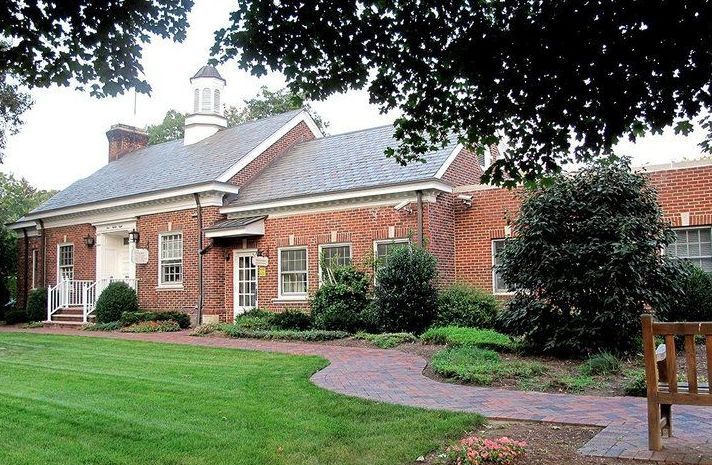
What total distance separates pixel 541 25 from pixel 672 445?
343 centimetres

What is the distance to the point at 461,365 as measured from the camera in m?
9.55

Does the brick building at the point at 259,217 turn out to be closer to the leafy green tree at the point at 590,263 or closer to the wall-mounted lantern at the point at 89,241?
the wall-mounted lantern at the point at 89,241

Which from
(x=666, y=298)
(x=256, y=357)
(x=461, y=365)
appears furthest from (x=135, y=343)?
(x=666, y=298)

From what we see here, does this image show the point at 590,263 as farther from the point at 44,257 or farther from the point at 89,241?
the point at 44,257

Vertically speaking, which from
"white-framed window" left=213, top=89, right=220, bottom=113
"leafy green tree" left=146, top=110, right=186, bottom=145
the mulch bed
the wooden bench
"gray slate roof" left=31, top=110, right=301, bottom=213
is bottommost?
the mulch bed

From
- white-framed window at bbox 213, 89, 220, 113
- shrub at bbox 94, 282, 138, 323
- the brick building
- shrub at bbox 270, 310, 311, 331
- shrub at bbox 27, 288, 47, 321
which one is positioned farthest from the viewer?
white-framed window at bbox 213, 89, 220, 113

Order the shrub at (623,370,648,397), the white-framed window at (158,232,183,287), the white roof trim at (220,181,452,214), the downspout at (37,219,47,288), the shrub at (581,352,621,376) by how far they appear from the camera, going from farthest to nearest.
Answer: the downspout at (37,219,47,288) → the white-framed window at (158,232,183,287) → the white roof trim at (220,181,452,214) → the shrub at (581,352,621,376) → the shrub at (623,370,648,397)

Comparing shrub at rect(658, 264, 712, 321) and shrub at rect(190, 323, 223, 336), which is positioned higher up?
shrub at rect(658, 264, 712, 321)

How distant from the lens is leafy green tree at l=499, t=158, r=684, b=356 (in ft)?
33.5

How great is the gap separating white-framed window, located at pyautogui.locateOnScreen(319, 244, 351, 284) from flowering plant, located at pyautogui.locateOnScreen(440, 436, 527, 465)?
12.4 metres

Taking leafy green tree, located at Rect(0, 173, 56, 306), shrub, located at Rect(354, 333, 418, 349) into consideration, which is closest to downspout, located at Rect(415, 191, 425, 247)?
shrub, located at Rect(354, 333, 418, 349)

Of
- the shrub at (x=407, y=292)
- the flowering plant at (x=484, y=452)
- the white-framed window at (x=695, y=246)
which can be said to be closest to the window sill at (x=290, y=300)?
the shrub at (x=407, y=292)

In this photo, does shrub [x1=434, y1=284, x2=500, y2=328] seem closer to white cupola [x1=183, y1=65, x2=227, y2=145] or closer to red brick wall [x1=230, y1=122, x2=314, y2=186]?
red brick wall [x1=230, y1=122, x2=314, y2=186]

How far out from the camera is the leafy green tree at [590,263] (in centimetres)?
1021
